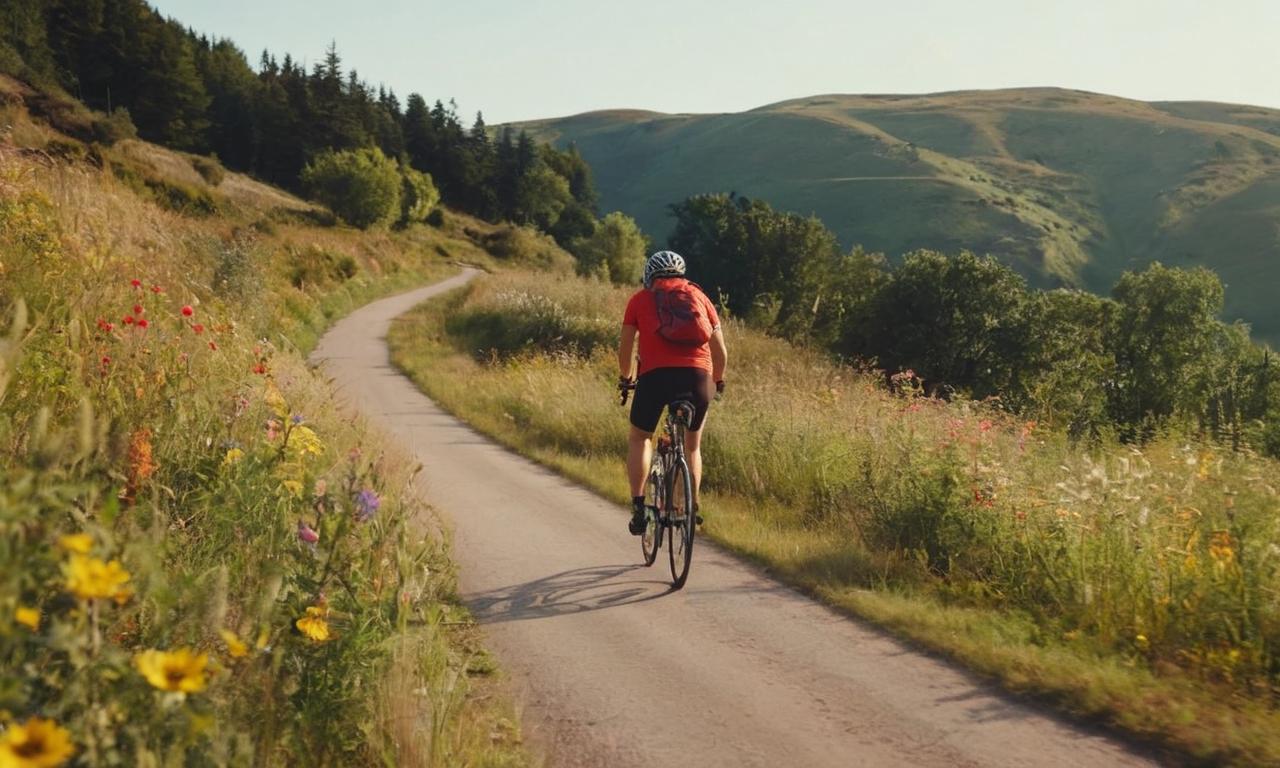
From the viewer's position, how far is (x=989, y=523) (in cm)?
679

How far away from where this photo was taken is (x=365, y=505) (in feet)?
12.3

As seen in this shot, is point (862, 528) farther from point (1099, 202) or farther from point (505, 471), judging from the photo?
point (1099, 202)

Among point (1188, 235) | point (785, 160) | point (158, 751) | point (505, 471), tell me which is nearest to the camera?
point (158, 751)

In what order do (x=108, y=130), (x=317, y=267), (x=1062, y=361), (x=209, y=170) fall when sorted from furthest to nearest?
(x=209, y=170), (x=108, y=130), (x=1062, y=361), (x=317, y=267)

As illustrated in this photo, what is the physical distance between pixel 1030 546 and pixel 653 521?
2717 millimetres

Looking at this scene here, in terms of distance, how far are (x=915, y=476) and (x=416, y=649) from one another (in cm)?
461

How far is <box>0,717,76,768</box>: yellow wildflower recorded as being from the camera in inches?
63.9

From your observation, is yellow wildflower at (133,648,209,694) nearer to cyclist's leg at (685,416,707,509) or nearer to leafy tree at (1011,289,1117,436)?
cyclist's leg at (685,416,707,509)

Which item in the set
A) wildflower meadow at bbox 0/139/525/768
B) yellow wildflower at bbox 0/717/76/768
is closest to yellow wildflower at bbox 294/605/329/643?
wildflower meadow at bbox 0/139/525/768

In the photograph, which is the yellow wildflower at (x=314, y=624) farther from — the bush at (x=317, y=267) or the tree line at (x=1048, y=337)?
the bush at (x=317, y=267)

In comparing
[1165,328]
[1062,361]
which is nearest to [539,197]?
[1165,328]

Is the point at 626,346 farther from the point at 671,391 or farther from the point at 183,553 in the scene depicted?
the point at 183,553

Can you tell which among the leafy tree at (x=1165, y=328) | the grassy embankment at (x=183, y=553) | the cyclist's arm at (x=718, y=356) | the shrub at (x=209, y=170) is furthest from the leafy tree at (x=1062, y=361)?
the shrub at (x=209, y=170)

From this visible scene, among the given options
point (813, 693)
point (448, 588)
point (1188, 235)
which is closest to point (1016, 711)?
point (813, 693)
